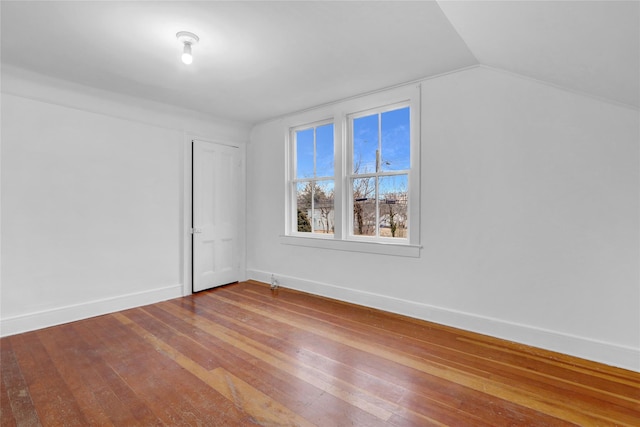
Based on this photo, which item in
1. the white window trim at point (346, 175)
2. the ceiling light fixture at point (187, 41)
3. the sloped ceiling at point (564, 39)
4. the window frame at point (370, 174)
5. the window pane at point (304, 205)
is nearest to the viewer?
the sloped ceiling at point (564, 39)

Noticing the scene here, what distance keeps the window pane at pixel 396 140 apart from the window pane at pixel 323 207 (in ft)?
2.90

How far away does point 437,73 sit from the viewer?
10.3 ft

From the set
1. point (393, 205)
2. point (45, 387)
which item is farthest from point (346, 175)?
point (45, 387)

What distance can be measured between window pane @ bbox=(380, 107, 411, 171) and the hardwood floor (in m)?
1.76

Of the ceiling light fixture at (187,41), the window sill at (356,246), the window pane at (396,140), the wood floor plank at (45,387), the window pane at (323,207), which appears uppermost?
the ceiling light fixture at (187,41)

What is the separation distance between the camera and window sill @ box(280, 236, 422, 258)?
3412 mm

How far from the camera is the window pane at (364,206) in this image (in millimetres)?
3811

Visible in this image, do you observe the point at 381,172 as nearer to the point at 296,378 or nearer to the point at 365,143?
the point at 365,143

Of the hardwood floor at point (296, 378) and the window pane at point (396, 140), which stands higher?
the window pane at point (396, 140)

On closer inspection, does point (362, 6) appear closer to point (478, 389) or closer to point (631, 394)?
point (478, 389)

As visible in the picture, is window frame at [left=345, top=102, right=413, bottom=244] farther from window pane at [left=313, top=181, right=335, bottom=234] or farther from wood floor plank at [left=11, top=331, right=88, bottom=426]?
→ wood floor plank at [left=11, top=331, right=88, bottom=426]

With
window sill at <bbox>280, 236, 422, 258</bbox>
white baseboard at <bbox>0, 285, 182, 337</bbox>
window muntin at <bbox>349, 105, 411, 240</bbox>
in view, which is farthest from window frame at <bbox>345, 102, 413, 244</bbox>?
white baseboard at <bbox>0, 285, 182, 337</bbox>

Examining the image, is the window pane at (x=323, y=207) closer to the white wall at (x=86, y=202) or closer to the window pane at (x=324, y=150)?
the window pane at (x=324, y=150)

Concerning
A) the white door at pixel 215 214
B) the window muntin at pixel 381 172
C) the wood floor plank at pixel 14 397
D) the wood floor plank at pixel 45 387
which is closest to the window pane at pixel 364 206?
the window muntin at pixel 381 172
